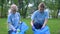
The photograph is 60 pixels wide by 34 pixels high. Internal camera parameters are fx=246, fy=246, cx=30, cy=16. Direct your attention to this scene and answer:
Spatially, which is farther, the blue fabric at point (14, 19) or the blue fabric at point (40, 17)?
the blue fabric at point (40, 17)

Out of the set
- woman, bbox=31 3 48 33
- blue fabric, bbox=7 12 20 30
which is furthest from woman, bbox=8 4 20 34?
woman, bbox=31 3 48 33

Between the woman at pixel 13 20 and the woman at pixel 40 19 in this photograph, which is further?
the woman at pixel 40 19

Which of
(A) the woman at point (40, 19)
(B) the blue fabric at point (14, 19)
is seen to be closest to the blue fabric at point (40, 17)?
(A) the woman at point (40, 19)

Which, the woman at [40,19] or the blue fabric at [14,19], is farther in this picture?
the woman at [40,19]

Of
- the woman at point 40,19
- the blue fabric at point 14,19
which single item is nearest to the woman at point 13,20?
the blue fabric at point 14,19

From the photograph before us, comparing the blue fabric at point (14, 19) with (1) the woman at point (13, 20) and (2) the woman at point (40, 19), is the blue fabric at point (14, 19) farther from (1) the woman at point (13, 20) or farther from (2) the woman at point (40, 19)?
(2) the woman at point (40, 19)

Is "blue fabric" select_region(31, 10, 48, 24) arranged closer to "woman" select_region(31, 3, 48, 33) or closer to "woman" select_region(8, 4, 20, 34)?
"woman" select_region(31, 3, 48, 33)

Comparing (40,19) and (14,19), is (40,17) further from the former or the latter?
(14,19)

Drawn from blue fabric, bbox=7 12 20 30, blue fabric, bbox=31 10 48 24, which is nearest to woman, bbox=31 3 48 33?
blue fabric, bbox=31 10 48 24

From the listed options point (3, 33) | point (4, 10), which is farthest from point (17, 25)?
point (4, 10)

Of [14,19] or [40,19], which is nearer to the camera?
[14,19]

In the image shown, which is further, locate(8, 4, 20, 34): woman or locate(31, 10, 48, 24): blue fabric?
locate(31, 10, 48, 24): blue fabric

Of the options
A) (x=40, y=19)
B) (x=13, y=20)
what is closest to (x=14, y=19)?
(x=13, y=20)

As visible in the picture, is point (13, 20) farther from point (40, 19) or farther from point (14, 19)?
point (40, 19)
